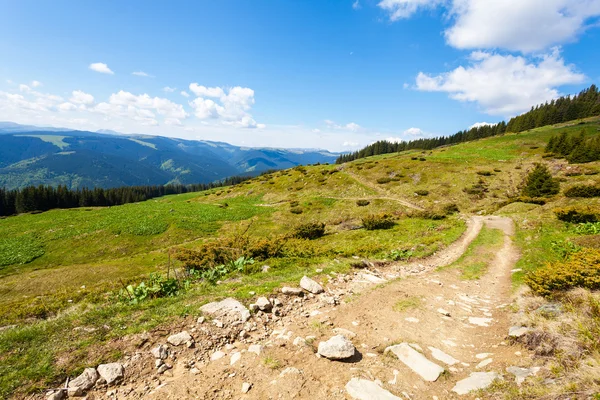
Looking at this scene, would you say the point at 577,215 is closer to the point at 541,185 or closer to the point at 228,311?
the point at 541,185

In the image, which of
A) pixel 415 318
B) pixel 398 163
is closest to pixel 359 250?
pixel 415 318

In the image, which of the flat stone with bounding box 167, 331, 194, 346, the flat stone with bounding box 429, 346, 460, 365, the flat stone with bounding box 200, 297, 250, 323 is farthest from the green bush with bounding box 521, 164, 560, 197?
the flat stone with bounding box 167, 331, 194, 346

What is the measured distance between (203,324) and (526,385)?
8270mm

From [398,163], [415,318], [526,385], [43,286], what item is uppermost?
[398,163]

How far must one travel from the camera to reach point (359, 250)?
18016 mm

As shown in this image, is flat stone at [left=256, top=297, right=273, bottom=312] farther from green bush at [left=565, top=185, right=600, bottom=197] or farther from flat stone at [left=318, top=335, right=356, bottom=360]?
green bush at [left=565, top=185, right=600, bottom=197]

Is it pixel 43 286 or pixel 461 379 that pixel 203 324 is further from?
pixel 43 286

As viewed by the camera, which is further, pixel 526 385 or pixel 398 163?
pixel 398 163

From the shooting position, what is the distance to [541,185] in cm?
3903

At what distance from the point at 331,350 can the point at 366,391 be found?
1.32 metres

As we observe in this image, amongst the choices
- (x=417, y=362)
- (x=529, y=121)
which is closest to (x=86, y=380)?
(x=417, y=362)

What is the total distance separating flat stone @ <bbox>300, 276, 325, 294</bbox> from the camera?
36.7 feet

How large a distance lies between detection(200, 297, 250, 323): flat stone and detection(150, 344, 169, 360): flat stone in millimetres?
1795

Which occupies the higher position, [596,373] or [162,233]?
[596,373]
